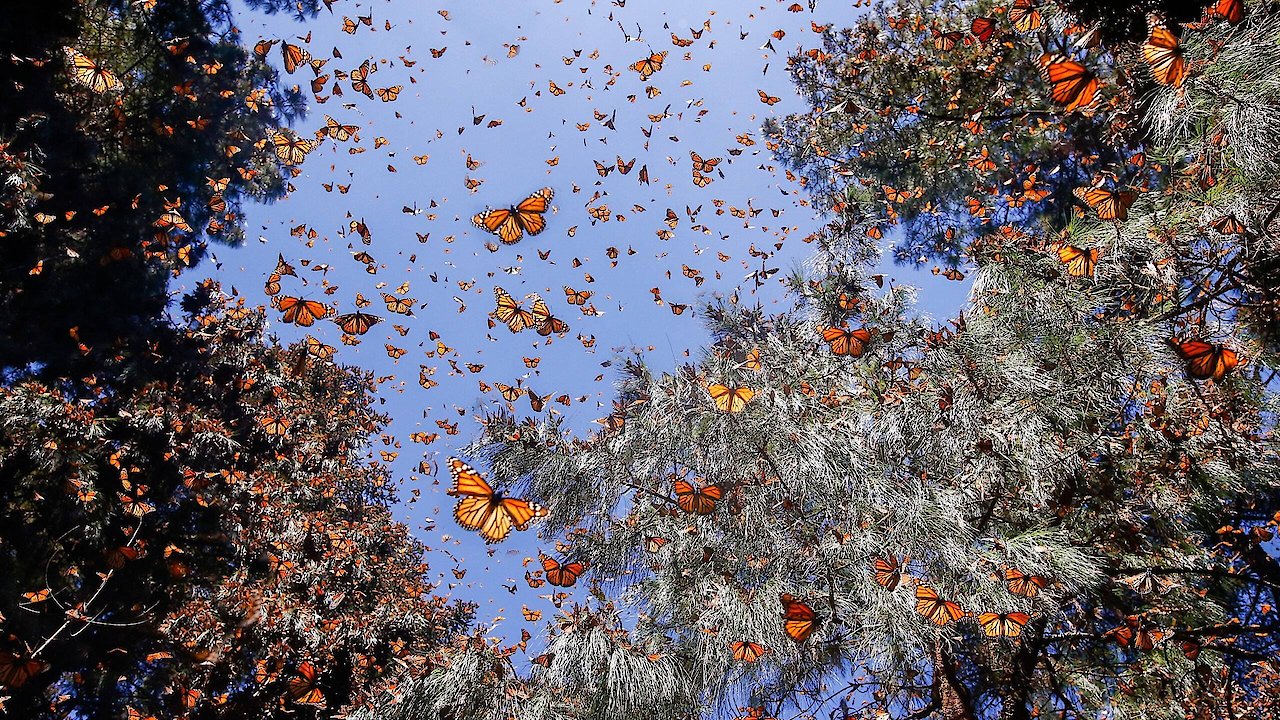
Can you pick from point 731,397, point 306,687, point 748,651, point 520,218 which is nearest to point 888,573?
point 748,651

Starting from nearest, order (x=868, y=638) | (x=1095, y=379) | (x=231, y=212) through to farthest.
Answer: (x=868, y=638) < (x=1095, y=379) < (x=231, y=212)

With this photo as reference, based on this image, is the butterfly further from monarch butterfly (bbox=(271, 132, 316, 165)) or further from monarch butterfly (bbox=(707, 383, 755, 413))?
monarch butterfly (bbox=(707, 383, 755, 413))

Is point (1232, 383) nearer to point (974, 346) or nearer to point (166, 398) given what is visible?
point (974, 346)

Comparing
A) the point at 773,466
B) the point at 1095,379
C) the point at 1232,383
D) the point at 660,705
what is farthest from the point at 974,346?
the point at 660,705

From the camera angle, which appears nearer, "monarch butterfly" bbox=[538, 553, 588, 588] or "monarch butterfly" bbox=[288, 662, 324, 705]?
"monarch butterfly" bbox=[538, 553, 588, 588]

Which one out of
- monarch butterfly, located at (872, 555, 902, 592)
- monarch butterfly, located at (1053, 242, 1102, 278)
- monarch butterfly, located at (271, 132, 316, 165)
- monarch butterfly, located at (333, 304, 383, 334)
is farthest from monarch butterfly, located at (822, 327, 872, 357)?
monarch butterfly, located at (271, 132, 316, 165)

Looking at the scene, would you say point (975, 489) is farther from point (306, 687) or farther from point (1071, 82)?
point (306, 687)
